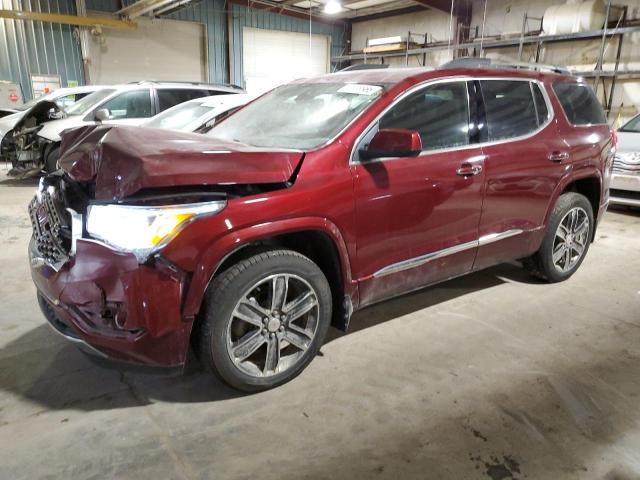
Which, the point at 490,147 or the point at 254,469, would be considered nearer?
the point at 254,469

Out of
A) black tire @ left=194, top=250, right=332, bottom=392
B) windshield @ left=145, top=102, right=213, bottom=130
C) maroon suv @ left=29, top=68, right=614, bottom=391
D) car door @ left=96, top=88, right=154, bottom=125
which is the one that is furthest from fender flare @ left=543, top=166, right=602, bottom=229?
car door @ left=96, top=88, right=154, bottom=125

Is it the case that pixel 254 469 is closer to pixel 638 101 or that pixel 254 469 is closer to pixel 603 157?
pixel 603 157

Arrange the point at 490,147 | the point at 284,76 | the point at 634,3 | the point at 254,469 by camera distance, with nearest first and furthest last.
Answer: the point at 254,469 → the point at 490,147 → the point at 634,3 → the point at 284,76

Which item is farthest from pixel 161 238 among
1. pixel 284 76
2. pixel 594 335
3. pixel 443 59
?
pixel 284 76

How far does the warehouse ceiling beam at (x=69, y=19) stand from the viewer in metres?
11.5

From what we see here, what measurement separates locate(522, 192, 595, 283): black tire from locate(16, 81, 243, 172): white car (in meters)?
6.36

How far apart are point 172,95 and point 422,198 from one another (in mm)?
6780

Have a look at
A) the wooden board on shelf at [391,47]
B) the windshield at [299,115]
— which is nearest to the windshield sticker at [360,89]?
the windshield at [299,115]

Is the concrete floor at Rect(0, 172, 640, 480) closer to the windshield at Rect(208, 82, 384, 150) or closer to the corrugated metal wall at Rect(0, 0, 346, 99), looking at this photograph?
the windshield at Rect(208, 82, 384, 150)

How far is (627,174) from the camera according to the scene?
6.36 meters

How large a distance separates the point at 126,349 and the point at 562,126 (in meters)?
3.29

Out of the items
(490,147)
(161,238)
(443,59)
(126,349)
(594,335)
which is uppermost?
(443,59)

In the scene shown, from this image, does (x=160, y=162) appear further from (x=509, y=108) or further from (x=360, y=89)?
(x=509, y=108)

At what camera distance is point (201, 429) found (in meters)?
2.19
